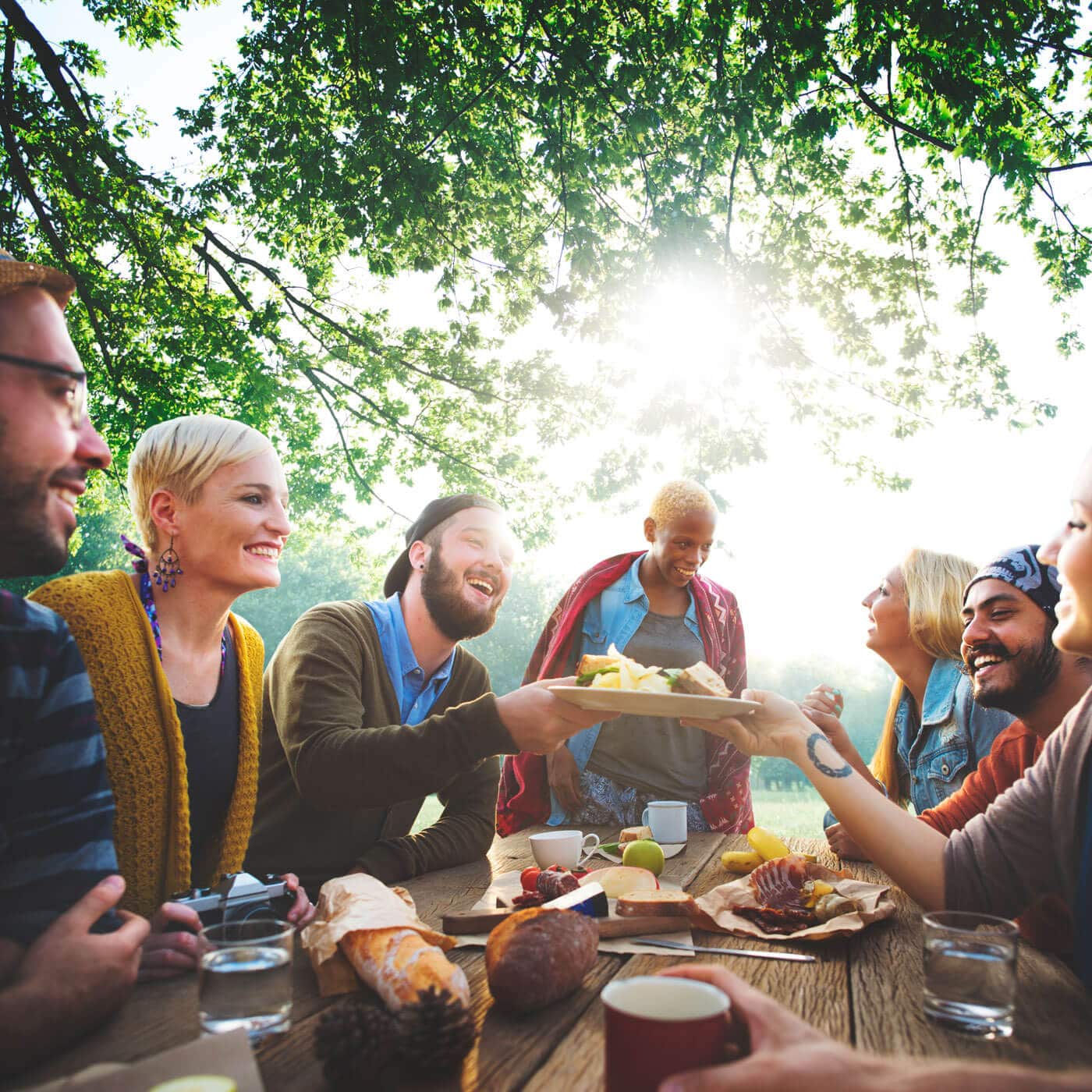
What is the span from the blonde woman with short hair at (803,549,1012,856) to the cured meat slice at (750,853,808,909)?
1019 mm

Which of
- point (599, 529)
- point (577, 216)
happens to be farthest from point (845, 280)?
point (599, 529)

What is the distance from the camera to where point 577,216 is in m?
6.88

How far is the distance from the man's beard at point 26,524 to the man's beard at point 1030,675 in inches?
112

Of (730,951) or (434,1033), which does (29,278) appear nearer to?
(434,1033)

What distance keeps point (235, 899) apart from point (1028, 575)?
2.69m

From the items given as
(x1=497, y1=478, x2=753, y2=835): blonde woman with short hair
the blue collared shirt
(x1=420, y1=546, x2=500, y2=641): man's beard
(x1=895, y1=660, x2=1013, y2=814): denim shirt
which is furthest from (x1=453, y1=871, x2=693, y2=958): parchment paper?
(x1=497, y1=478, x2=753, y2=835): blonde woman with short hair

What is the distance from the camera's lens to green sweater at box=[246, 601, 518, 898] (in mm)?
2461

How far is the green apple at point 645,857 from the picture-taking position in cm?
252

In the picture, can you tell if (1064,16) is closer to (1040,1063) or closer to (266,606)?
(1040,1063)

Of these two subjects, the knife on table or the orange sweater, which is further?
the orange sweater

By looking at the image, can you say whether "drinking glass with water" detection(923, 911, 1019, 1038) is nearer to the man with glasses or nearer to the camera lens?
the camera lens

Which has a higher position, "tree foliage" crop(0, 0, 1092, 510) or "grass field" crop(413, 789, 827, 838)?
"tree foliage" crop(0, 0, 1092, 510)

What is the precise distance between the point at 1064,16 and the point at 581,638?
618cm

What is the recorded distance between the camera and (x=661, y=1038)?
3.27 ft
